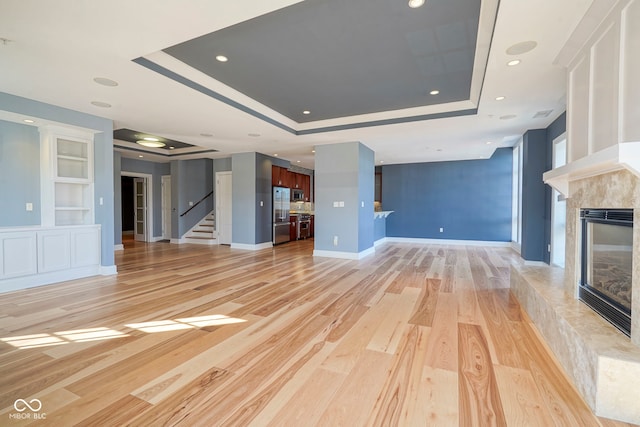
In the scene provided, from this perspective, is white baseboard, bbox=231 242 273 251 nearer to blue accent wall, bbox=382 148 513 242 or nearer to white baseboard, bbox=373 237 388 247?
white baseboard, bbox=373 237 388 247

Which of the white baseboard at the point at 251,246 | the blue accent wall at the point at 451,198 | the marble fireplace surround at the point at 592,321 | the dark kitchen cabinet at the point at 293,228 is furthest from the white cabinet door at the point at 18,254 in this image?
the blue accent wall at the point at 451,198

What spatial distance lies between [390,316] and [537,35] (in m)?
2.84

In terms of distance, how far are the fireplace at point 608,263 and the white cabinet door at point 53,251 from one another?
631cm

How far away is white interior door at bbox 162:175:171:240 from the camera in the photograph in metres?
9.78

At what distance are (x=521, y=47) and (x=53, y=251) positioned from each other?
248 inches

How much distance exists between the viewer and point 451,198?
9.02m

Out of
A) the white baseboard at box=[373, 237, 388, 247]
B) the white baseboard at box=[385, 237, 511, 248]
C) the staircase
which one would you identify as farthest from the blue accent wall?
the staircase

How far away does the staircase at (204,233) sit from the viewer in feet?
29.2

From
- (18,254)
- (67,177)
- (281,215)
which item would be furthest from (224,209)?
(18,254)

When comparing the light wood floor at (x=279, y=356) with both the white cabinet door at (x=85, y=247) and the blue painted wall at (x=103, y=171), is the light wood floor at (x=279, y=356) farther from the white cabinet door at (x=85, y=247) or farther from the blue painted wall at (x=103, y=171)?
the blue painted wall at (x=103, y=171)

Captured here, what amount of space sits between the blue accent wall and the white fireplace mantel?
621 centimetres

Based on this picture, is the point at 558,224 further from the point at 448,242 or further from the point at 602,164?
the point at 448,242

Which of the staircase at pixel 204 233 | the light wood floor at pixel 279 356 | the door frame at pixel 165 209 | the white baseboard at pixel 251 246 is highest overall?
the door frame at pixel 165 209

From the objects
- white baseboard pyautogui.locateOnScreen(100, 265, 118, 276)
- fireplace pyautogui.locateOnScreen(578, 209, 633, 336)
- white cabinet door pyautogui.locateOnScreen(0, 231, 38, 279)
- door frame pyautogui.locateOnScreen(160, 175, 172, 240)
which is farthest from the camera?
door frame pyautogui.locateOnScreen(160, 175, 172, 240)
